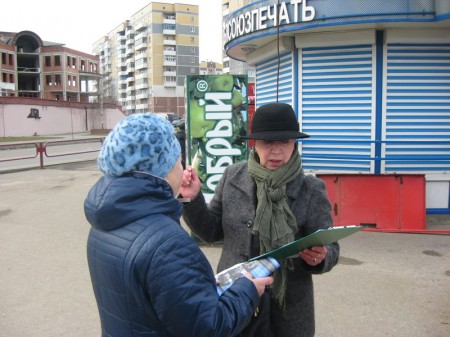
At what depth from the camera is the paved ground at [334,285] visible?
3.80 m

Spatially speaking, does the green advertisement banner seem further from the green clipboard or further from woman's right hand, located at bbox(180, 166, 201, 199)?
the green clipboard

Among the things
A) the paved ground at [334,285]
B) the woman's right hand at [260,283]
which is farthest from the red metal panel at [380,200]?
the woman's right hand at [260,283]

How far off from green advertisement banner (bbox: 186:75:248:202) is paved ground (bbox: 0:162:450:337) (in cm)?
115

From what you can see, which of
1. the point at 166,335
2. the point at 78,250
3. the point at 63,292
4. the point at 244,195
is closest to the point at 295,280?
the point at 244,195

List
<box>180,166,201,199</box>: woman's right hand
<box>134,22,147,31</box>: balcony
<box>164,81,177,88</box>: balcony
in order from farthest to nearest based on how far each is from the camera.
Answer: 1. <box>134,22,147,31</box>: balcony
2. <box>164,81,177,88</box>: balcony
3. <box>180,166,201,199</box>: woman's right hand

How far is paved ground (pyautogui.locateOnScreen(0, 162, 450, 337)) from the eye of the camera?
12.5 ft

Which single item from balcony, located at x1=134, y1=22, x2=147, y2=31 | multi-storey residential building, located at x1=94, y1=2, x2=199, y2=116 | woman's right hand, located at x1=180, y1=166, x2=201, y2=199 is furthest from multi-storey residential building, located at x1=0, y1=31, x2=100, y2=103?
woman's right hand, located at x1=180, y1=166, x2=201, y2=199

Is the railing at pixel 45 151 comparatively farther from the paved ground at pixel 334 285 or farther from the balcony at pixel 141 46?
the balcony at pixel 141 46

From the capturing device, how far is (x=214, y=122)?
19.5 ft

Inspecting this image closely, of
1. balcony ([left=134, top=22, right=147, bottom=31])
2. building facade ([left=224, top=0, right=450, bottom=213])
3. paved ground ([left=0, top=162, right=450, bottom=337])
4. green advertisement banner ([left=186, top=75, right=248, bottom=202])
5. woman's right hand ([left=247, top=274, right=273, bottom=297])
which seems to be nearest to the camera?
woman's right hand ([left=247, top=274, right=273, bottom=297])

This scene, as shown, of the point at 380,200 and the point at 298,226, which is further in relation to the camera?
the point at 380,200

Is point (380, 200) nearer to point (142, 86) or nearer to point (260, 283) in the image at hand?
point (260, 283)

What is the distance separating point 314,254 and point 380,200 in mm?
4916

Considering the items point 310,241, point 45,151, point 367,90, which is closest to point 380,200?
point 367,90
